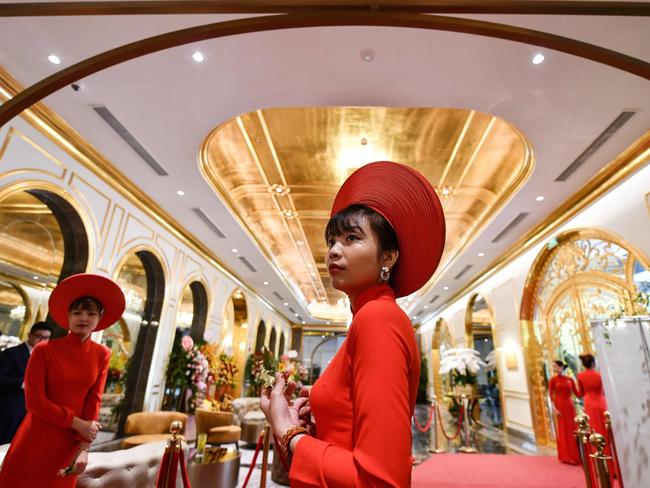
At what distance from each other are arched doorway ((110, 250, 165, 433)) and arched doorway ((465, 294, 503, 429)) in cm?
849

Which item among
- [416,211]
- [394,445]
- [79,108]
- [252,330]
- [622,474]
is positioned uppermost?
[79,108]

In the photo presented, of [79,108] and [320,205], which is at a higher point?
[320,205]

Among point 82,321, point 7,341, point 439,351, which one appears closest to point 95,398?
point 82,321

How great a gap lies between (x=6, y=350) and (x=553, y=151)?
6863 millimetres

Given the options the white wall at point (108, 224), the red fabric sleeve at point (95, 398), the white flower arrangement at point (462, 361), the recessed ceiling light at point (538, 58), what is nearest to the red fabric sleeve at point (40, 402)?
the red fabric sleeve at point (95, 398)

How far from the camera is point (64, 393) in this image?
2.20 m

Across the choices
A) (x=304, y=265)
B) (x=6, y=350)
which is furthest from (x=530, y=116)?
(x=304, y=265)

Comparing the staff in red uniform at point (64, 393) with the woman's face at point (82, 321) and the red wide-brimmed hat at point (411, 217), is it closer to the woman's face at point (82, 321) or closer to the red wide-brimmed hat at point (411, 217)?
the woman's face at point (82, 321)

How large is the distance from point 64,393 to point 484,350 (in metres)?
13.2

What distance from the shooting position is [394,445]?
68 cm

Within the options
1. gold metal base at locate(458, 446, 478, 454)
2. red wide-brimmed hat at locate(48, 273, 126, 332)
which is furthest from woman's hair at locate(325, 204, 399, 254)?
gold metal base at locate(458, 446, 478, 454)

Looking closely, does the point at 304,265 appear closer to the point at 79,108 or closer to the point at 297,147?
the point at 297,147

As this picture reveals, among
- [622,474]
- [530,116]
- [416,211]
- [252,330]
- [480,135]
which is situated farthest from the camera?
[252,330]

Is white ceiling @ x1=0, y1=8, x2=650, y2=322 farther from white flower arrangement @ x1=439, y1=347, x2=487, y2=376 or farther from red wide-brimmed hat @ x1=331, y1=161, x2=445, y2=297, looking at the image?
white flower arrangement @ x1=439, y1=347, x2=487, y2=376
